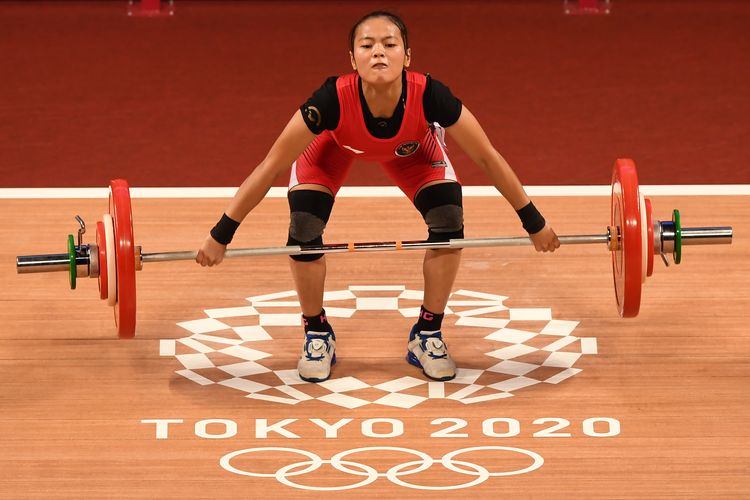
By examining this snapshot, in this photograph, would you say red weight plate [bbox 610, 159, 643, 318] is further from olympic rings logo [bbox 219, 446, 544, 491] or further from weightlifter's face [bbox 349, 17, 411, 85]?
weightlifter's face [bbox 349, 17, 411, 85]

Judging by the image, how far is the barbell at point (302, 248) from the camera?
158 inches

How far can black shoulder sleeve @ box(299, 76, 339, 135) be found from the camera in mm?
4062

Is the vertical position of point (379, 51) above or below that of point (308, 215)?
above

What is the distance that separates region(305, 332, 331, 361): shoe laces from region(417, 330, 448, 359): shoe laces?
280mm

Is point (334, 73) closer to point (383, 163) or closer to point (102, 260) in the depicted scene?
point (383, 163)

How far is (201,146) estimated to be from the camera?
6.45 metres

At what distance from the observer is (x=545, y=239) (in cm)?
418

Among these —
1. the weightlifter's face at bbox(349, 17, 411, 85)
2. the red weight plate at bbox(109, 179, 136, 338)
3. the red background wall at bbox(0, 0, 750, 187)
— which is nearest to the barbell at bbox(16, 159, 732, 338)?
the red weight plate at bbox(109, 179, 136, 338)

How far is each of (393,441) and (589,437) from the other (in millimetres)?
516

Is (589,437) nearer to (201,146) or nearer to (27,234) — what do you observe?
(27,234)

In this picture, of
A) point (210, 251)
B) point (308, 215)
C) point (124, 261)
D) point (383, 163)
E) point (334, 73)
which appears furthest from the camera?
point (334, 73)

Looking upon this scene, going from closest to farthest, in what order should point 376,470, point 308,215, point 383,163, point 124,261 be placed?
point 376,470 < point 124,261 < point 308,215 < point 383,163

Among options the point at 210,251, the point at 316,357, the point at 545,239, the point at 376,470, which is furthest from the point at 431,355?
the point at 210,251

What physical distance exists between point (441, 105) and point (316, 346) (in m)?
0.81
